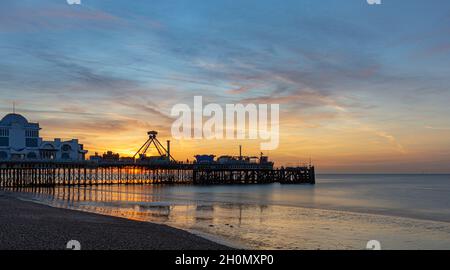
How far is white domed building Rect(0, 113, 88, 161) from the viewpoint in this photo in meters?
86.2

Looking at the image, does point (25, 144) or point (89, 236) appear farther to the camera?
point (25, 144)

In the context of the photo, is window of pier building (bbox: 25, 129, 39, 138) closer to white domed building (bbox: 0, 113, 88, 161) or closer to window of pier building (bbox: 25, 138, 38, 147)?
white domed building (bbox: 0, 113, 88, 161)

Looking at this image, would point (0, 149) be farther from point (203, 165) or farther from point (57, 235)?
point (57, 235)

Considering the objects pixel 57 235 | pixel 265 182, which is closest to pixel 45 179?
pixel 265 182

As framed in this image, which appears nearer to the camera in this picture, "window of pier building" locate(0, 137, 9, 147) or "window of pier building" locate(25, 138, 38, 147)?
"window of pier building" locate(0, 137, 9, 147)

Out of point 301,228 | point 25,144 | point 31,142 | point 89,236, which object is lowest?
point 301,228

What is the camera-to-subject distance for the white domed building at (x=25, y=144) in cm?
8619

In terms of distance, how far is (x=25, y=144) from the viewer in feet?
291

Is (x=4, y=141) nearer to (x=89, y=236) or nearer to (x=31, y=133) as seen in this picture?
(x=31, y=133)

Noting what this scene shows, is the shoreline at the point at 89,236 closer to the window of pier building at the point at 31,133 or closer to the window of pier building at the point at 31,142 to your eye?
the window of pier building at the point at 31,142

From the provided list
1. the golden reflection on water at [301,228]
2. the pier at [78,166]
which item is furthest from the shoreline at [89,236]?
the pier at [78,166]

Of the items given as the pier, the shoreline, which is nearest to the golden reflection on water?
the shoreline

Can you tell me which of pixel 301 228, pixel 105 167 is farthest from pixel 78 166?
pixel 301 228
